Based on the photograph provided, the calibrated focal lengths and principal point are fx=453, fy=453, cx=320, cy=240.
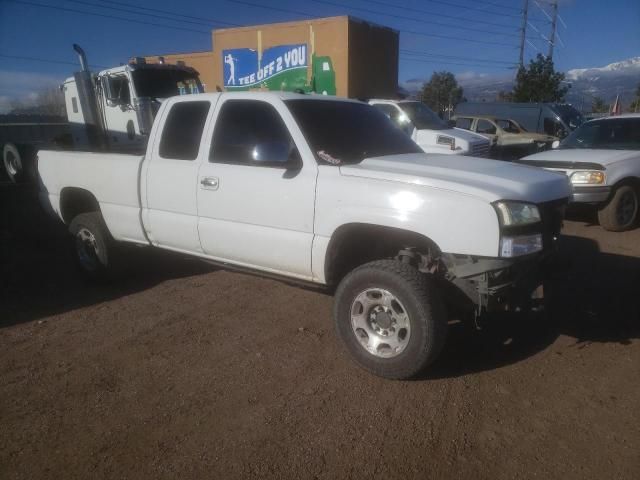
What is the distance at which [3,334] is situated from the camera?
12.9 feet

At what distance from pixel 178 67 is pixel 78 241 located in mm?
8020

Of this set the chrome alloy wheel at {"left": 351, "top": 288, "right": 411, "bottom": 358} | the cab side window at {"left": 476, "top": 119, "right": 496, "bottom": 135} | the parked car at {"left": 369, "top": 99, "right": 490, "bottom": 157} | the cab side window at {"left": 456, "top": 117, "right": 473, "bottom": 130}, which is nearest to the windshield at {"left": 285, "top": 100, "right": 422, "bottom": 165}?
the chrome alloy wheel at {"left": 351, "top": 288, "right": 411, "bottom": 358}

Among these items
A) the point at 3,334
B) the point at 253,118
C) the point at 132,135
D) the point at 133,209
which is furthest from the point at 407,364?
the point at 132,135

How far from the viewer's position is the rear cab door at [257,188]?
343 cm

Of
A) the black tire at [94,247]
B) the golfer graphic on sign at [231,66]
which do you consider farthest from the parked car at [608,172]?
the golfer graphic on sign at [231,66]

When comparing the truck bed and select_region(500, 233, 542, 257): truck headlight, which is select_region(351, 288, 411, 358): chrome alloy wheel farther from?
the truck bed

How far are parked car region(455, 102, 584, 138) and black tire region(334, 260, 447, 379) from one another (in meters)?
16.9

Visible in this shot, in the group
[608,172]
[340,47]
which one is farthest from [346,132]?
[340,47]

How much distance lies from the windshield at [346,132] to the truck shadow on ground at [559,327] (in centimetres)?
166

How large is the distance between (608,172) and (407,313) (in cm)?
544

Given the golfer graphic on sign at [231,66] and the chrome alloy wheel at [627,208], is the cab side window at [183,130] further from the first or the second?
the golfer graphic on sign at [231,66]

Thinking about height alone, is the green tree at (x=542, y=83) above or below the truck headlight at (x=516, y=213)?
above

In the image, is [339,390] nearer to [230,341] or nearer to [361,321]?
[361,321]

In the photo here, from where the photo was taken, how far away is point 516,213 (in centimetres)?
279
